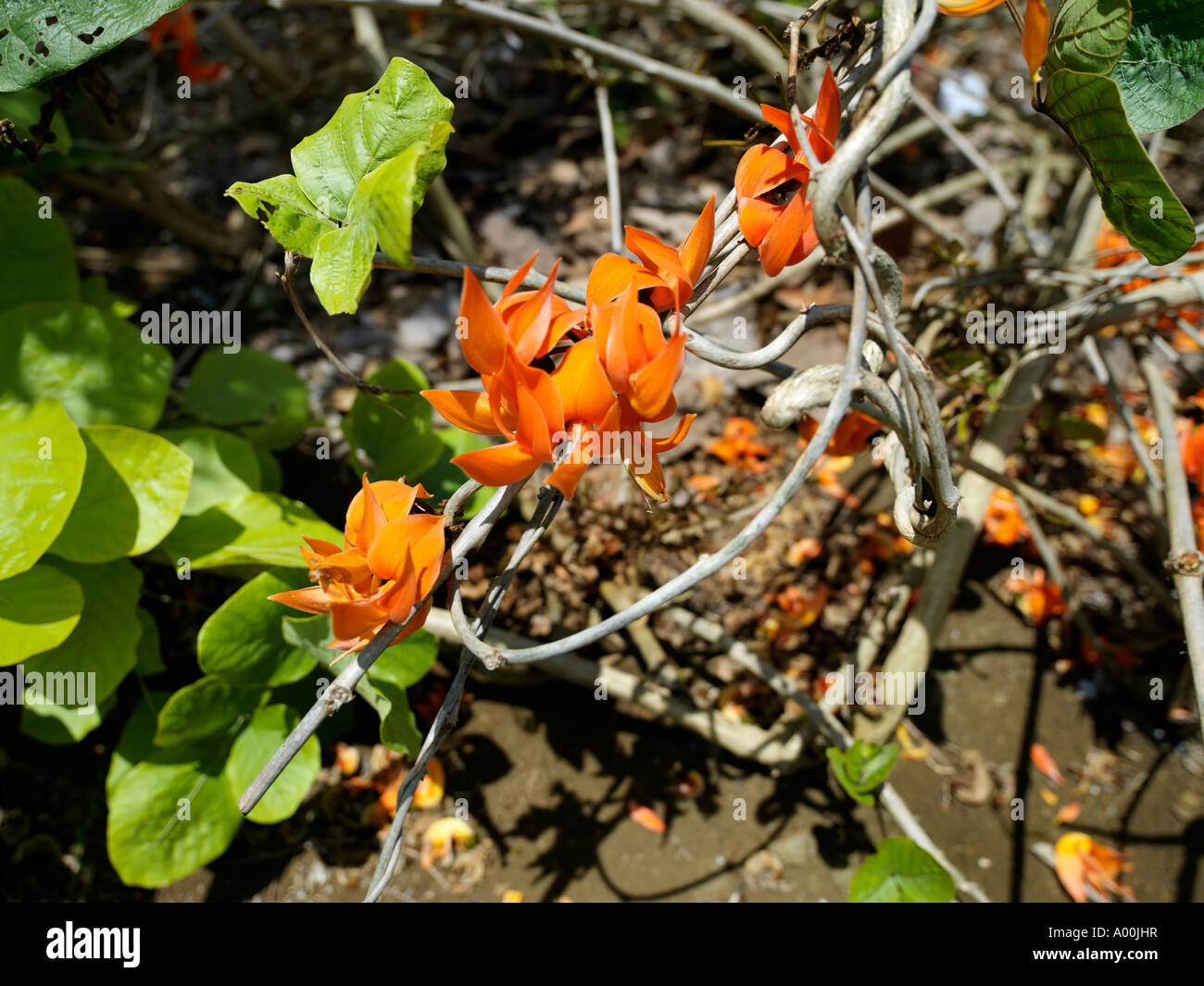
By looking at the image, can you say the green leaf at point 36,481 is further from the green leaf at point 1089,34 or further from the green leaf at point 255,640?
the green leaf at point 1089,34

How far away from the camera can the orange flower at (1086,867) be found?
149 centimetres

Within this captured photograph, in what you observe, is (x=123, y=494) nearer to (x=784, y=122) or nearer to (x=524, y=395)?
(x=524, y=395)

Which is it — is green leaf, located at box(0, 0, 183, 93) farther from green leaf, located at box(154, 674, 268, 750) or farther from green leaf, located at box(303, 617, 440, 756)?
green leaf, located at box(154, 674, 268, 750)

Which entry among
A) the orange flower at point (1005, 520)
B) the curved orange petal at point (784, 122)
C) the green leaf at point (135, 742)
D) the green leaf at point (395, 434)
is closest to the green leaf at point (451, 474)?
the green leaf at point (395, 434)

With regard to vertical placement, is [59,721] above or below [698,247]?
below

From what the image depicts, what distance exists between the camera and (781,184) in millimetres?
693

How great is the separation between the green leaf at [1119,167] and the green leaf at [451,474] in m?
1.02

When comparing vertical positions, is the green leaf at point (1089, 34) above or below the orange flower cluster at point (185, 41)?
below

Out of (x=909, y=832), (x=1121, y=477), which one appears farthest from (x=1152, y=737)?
(x=909, y=832)

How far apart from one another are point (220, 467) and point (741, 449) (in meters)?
1.26

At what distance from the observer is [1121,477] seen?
1979mm

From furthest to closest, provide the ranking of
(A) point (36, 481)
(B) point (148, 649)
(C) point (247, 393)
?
(C) point (247, 393)
(B) point (148, 649)
(A) point (36, 481)

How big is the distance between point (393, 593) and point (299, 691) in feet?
2.97

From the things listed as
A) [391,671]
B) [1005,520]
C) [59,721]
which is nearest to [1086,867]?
[1005,520]
